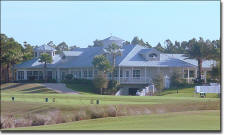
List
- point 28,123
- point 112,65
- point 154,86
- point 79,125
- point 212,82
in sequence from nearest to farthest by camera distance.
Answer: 1. point 79,125
2. point 28,123
3. point 212,82
4. point 154,86
5. point 112,65

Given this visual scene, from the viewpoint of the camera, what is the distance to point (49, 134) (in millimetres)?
15711

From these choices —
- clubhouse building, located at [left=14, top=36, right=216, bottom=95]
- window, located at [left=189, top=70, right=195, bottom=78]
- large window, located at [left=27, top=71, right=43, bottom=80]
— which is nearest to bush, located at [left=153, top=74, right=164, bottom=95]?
clubhouse building, located at [left=14, top=36, right=216, bottom=95]

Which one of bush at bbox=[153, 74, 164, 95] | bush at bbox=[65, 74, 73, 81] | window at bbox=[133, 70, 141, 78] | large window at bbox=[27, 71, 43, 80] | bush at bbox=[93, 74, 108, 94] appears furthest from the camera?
window at bbox=[133, 70, 141, 78]

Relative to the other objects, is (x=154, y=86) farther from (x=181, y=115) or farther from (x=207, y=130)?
(x=207, y=130)

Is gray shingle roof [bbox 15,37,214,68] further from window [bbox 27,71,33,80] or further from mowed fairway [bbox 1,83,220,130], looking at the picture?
mowed fairway [bbox 1,83,220,130]

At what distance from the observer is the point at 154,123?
680 inches

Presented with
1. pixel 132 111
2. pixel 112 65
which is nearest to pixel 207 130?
pixel 132 111

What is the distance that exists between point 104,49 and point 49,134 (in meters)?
29.1

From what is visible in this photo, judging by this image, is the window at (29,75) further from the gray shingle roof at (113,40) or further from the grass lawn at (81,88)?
the gray shingle roof at (113,40)

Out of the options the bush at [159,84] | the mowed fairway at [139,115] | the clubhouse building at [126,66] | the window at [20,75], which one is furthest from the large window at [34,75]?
the mowed fairway at [139,115]

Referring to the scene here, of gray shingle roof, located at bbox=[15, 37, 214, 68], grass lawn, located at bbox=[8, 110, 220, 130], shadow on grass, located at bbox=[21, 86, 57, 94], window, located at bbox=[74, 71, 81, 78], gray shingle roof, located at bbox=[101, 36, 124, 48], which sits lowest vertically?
grass lawn, located at bbox=[8, 110, 220, 130]

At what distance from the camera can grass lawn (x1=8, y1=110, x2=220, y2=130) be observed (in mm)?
16297

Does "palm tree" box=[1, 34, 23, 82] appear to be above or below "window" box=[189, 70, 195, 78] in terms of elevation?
above

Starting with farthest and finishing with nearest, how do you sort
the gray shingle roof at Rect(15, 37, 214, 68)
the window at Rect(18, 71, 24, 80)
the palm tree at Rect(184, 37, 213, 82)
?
the window at Rect(18, 71, 24, 80) → the gray shingle roof at Rect(15, 37, 214, 68) → the palm tree at Rect(184, 37, 213, 82)
